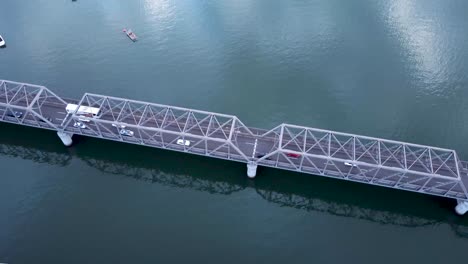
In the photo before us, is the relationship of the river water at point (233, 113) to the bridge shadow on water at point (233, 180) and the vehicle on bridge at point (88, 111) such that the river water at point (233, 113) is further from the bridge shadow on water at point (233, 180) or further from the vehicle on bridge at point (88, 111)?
the vehicle on bridge at point (88, 111)

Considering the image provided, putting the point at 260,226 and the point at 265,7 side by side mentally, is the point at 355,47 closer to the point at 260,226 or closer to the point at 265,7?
the point at 265,7

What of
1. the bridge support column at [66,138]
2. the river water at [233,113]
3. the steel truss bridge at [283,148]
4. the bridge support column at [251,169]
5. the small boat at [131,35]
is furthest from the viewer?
the small boat at [131,35]

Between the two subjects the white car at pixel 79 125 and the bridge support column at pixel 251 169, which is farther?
the white car at pixel 79 125

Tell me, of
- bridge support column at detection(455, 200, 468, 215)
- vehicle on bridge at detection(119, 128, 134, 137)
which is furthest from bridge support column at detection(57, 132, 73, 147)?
bridge support column at detection(455, 200, 468, 215)

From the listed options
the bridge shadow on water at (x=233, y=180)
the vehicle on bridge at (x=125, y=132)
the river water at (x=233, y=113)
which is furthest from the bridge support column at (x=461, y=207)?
the vehicle on bridge at (x=125, y=132)

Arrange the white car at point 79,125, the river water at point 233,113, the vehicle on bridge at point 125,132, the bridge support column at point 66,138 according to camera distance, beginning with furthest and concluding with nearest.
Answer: the bridge support column at point 66,138, the white car at point 79,125, the vehicle on bridge at point 125,132, the river water at point 233,113

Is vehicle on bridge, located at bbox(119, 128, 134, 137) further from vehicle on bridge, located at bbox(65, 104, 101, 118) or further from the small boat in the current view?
the small boat

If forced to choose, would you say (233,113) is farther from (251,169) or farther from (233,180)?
(251,169)

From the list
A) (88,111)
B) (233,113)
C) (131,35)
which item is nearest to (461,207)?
(233,113)
